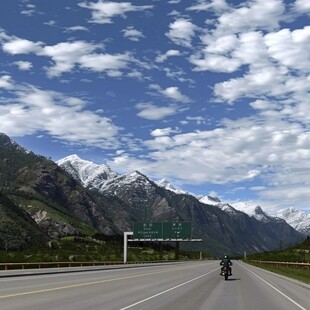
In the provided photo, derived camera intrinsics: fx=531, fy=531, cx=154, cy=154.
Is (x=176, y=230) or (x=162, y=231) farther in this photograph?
(x=162, y=231)

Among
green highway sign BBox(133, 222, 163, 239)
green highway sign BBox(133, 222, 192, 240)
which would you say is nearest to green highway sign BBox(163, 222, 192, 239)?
green highway sign BBox(133, 222, 192, 240)

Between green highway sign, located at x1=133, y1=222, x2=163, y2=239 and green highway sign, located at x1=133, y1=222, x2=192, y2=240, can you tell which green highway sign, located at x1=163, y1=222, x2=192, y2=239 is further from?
green highway sign, located at x1=133, y1=222, x2=163, y2=239

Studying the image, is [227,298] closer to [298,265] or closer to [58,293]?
[58,293]

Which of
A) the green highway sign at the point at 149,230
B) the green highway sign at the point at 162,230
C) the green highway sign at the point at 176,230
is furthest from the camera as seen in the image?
the green highway sign at the point at 149,230

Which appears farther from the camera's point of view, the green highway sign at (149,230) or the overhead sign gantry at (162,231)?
the green highway sign at (149,230)

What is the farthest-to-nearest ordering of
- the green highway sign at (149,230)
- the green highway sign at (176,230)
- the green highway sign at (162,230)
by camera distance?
1. the green highway sign at (149,230)
2. the green highway sign at (162,230)
3. the green highway sign at (176,230)

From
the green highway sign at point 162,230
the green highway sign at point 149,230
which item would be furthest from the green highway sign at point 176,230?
the green highway sign at point 149,230

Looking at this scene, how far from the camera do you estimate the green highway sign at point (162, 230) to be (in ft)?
359

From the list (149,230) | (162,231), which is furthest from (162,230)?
(149,230)

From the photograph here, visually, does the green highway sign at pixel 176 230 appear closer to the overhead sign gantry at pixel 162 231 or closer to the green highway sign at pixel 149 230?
the overhead sign gantry at pixel 162 231

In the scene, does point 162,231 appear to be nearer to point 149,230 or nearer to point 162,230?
point 162,230

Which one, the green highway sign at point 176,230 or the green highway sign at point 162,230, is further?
the green highway sign at point 162,230

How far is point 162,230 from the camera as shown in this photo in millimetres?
110000

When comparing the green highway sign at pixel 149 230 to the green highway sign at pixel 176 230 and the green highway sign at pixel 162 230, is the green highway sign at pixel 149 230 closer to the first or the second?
the green highway sign at pixel 162 230
